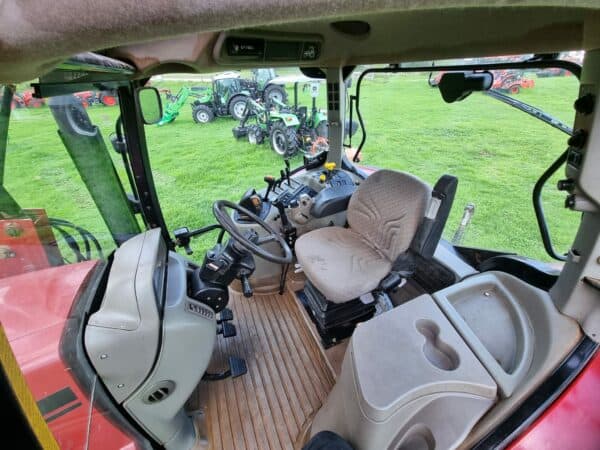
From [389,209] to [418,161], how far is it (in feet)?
5.23

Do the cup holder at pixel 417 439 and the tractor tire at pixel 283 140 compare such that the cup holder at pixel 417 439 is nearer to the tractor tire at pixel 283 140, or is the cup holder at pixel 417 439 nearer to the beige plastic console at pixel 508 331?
the beige plastic console at pixel 508 331

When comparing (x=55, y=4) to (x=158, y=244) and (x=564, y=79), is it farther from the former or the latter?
(x=564, y=79)

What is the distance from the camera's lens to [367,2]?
0.74 feet

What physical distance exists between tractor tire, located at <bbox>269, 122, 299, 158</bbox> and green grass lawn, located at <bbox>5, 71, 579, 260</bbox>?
0.18m

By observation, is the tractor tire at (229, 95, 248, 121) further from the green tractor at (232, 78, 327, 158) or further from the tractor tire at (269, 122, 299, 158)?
the tractor tire at (269, 122, 299, 158)

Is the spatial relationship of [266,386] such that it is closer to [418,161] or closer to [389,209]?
[389,209]

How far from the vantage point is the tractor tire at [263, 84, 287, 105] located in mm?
6254

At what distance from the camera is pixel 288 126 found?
17.3 ft

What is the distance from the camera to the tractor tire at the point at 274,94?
6.25 meters

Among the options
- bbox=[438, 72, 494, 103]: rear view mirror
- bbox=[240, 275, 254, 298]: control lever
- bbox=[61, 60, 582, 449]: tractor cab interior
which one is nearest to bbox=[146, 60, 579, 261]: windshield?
bbox=[438, 72, 494, 103]: rear view mirror

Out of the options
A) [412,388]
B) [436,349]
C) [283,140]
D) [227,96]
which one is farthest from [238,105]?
[412,388]

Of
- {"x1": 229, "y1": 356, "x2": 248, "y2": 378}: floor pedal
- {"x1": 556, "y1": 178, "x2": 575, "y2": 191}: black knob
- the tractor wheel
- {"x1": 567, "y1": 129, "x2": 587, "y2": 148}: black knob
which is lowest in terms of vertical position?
{"x1": 229, "y1": 356, "x2": 248, "y2": 378}: floor pedal

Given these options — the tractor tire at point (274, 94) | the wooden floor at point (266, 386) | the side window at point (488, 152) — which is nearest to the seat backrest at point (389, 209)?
the side window at point (488, 152)

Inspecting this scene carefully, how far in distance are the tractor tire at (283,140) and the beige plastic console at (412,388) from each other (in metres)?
4.53
